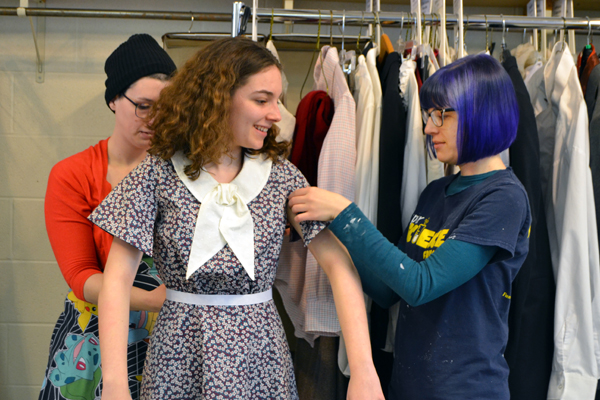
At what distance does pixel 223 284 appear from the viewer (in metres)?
1.06

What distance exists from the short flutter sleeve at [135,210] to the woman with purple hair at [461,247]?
0.31 meters

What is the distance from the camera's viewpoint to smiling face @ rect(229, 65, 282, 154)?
1.09 m

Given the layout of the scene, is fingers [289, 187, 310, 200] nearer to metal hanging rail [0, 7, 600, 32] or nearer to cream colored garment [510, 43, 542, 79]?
metal hanging rail [0, 7, 600, 32]

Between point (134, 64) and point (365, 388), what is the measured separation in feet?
3.29

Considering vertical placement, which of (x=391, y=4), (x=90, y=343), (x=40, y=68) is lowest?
(x=90, y=343)

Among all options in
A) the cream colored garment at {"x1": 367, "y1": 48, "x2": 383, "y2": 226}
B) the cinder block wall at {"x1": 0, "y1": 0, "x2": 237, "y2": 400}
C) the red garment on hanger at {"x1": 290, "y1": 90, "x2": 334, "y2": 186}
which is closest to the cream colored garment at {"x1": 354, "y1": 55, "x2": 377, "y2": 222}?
the cream colored garment at {"x1": 367, "y1": 48, "x2": 383, "y2": 226}

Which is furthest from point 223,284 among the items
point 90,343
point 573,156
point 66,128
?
point 66,128

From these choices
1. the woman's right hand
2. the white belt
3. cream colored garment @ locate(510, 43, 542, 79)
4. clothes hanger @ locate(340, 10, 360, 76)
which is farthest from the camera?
cream colored garment @ locate(510, 43, 542, 79)

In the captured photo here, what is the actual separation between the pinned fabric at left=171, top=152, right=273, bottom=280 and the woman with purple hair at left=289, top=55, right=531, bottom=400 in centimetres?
11

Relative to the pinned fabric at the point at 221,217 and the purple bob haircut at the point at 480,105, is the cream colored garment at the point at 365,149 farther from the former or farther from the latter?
the pinned fabric at the point at 221,217

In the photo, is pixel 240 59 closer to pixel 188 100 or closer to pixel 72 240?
pixel 188 100

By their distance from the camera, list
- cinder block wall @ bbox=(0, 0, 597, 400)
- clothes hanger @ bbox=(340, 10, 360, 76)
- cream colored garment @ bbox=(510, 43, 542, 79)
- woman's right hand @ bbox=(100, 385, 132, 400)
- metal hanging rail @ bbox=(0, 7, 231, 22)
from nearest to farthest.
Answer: woman's right hand @ bbox=(100, 385, 132, 400)
clothes hanger @ bbox=(340, 10, 360, 76)
cream colored garment @ bbox=(510, 43, 542, 79)
metal hanging rail @ bbox=(0, 7, 231, 22)
cinder block wall @ bbox=(0, 0, 597, 400)

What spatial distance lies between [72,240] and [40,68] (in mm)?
1100

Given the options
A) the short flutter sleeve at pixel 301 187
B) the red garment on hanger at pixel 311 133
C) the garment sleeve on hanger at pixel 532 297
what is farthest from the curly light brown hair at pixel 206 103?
the garment sleeve on hanger at pixel 532 297
